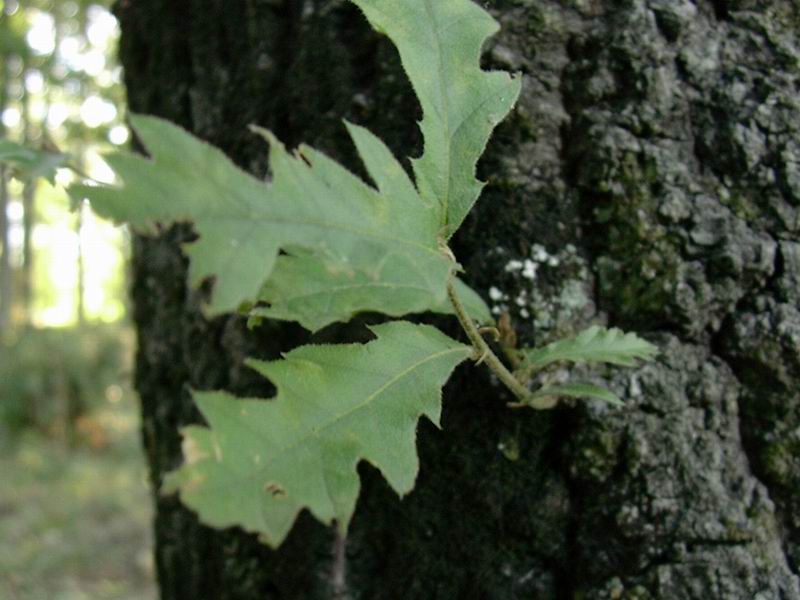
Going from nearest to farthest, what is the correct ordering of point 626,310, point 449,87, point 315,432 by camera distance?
point 315,432 < point 449,87 < point 626,310

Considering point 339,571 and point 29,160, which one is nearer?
point 29,160

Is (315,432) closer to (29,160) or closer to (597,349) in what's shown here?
(597,349)

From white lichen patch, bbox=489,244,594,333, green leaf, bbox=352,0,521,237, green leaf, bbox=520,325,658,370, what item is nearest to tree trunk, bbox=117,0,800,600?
white lichen patch, bbox=489,244,594,333

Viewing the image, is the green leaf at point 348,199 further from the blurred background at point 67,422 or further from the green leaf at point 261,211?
the blurred background at point 67,422

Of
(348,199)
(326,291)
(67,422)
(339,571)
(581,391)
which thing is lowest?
(67,422)

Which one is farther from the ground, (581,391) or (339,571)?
(581,391)

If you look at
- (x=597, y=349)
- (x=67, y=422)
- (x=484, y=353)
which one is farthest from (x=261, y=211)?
(x=67, y=422)

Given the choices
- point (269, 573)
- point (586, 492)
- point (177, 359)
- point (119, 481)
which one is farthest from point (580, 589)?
point (119, 481)

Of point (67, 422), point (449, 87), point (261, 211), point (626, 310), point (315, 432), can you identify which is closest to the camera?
point (261, 211)

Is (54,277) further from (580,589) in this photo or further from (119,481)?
(580,589)
